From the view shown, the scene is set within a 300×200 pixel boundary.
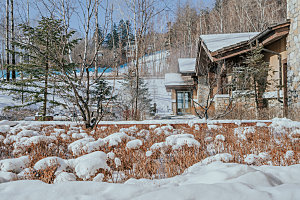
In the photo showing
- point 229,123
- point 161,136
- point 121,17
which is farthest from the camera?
point 121,17

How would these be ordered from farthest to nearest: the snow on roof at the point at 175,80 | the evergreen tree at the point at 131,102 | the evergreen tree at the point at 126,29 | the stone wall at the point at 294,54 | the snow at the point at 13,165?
the snow on roof at the point at 175,80 → the evergreen tree at the point at 131,102 → the evergreen tree at the point at 126,29 → the stone wall at the point at 294,54 → the snow at the point at 13,165

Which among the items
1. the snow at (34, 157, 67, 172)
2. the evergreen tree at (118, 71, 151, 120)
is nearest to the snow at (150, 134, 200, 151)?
the snow at (34, 157, 67, 172)

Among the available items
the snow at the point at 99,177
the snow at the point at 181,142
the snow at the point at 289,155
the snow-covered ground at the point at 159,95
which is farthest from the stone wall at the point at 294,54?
the snow-covered ground at the point at 159,95

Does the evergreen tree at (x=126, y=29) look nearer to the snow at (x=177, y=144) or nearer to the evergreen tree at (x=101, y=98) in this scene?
the evergreen tree at (x=101, y=98)

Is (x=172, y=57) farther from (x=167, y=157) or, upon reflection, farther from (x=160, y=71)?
(x=167, y=157)

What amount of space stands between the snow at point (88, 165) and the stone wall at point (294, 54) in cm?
704

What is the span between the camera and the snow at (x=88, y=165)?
68.2 inches

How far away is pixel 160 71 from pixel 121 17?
19.8 meters

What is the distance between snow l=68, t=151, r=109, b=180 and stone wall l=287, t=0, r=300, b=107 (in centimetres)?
704

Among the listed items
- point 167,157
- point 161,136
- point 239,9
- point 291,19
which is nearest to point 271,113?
point 291,19

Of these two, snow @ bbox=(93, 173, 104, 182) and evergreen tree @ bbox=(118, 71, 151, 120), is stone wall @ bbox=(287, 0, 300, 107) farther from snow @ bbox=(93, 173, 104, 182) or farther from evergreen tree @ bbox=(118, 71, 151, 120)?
snow @ bbox=(93, 173, 104, 182)

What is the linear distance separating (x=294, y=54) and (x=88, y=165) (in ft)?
25.4

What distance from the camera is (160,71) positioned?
29.7 metres

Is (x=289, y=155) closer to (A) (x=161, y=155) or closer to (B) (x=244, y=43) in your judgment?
(A) (x=161, y=155)
